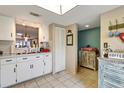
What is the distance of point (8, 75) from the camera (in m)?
2.09

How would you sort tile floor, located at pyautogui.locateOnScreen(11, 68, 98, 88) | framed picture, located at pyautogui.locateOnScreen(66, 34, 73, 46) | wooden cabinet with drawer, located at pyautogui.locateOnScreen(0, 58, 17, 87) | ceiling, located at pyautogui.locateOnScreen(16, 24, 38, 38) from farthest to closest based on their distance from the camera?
framed picture, located at pyautogui.locateOnScreen(66, 34, 73, 46), ceiling, located at pyautogui.locateOnScreen(16, 24, 38, 38), tile floor, located at pyautogui.locateOnScreen(11, 68, 98, 88), wooden cabinet with drawer, located at pyautogui.locateOnScreen(0, 58, 17, 87)

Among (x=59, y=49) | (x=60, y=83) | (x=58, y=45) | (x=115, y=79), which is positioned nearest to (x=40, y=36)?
(x=58, y=45)

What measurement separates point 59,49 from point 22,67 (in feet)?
5.09

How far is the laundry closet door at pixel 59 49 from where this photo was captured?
3.30 metres

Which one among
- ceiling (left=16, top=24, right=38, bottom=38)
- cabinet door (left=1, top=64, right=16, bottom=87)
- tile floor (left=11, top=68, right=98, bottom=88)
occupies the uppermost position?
ceiling (left=16, top=24, right=38, bottom=38)

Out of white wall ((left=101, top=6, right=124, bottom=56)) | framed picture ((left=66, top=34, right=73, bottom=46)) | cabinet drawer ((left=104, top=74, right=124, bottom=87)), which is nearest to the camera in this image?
cabinet drawer ((left=104, top=74, right=124, bottom=87))

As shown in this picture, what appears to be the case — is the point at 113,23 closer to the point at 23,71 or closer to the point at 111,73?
the point at 111,73

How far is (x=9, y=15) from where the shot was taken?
236 centimetres

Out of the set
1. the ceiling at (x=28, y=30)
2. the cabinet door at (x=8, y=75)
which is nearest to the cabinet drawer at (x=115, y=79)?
the cabinet door at (x=8, y=75)

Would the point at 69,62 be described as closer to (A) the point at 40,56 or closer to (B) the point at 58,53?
(B) the point at 58,53

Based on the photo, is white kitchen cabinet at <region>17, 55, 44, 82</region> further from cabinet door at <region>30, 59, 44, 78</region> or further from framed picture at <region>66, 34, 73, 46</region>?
framed picture at <region>66, 34, 73, 46</region>

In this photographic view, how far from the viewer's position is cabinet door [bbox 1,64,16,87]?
2.01 metres

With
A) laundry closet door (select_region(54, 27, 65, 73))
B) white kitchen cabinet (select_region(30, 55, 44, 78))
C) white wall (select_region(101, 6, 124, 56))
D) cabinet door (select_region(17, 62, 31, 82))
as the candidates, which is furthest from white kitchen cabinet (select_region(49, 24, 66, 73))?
white wall (select_region(101, 6, 124, 56))
